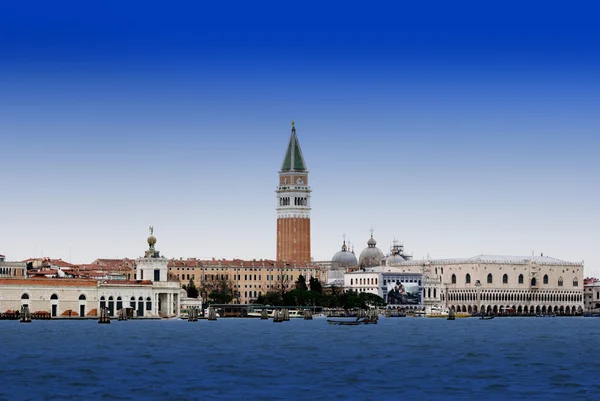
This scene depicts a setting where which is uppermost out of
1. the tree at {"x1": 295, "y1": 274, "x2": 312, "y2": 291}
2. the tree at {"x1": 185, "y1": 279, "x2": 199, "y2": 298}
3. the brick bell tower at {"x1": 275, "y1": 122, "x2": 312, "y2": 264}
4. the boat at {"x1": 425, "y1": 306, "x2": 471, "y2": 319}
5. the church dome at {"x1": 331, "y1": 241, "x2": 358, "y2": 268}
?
the brick bell tower at {"x1": 275, "y1": 122, "x2": 312, "y2": 264}

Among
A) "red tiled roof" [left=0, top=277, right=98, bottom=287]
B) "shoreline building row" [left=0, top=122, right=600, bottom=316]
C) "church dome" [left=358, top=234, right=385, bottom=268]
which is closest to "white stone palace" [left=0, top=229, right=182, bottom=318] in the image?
"red tiled roof" [left=0, top=277, right=98, bottom=287]

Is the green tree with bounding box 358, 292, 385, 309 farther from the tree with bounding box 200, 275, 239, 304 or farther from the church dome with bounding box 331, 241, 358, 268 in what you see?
the church dome with bounding box 331, 241, 358, 268

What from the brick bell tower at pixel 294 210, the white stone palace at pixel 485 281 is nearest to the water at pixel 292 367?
the brick bell tower at pixel 294 210

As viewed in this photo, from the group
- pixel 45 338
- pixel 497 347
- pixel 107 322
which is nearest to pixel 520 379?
pixel 497 347

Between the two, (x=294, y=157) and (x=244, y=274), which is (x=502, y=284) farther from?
(x=244, y=274)

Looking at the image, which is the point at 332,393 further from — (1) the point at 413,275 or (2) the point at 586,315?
(2) the point at 586,315

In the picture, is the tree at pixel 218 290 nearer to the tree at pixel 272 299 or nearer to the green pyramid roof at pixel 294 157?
the tree at pixel 272 299
